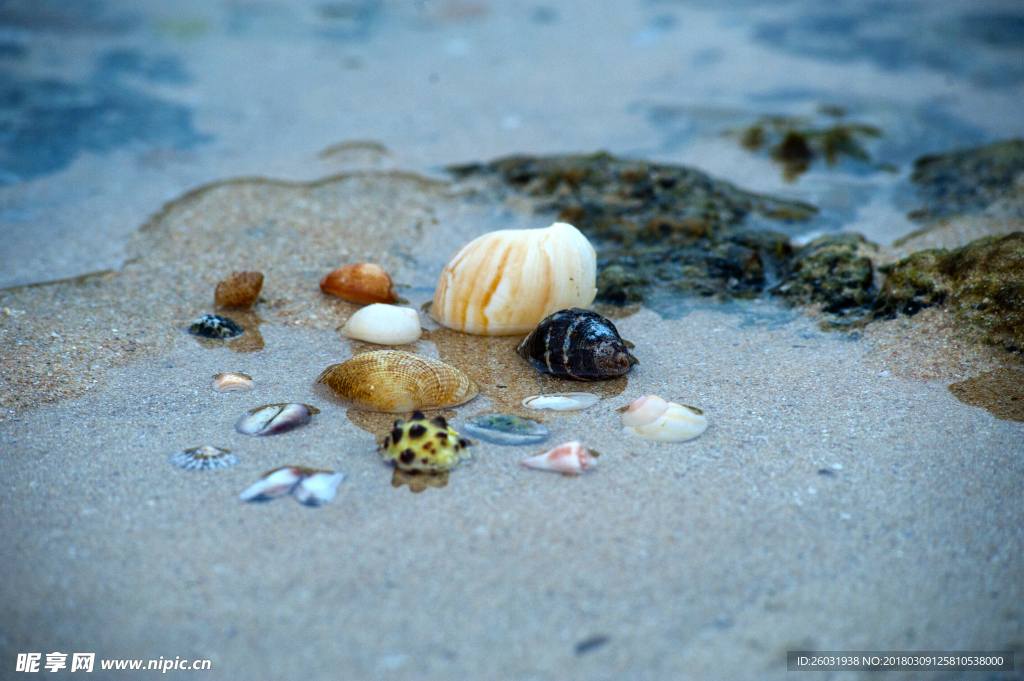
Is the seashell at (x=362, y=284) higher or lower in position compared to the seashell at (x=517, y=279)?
lower

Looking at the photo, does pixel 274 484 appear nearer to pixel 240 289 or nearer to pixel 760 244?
pixel 240 289

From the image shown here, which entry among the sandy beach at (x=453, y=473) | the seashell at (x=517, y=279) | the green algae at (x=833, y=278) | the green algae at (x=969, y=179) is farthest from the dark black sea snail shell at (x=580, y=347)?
the green algae at (x=969, y=179)

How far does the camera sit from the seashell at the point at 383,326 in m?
2.78

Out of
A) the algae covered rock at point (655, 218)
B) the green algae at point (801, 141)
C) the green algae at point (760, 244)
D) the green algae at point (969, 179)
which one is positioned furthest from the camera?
the green algae at point (801, 141)

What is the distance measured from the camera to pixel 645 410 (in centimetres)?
222

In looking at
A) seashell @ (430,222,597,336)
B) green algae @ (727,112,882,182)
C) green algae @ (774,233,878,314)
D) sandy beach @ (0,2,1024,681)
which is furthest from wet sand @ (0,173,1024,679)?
green algae @ (727,112,882,182)

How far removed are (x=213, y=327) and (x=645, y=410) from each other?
1.72 meters

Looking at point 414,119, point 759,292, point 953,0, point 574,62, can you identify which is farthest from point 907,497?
point 953,0

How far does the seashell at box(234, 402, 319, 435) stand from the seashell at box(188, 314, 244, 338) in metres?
0.61

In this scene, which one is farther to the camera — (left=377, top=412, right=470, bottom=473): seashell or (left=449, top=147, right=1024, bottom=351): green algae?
(left=449, top=147, right=1024, bottom=351): green algae

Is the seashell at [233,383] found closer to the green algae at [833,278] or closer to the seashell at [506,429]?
the seashell at [506,429]

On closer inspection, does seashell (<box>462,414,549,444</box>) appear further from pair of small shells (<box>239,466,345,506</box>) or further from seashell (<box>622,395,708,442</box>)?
pair of small shells (<box>239,466,345,506</box>)

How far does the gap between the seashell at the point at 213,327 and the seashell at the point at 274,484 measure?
990mm

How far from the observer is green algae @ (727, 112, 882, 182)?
173 inches
